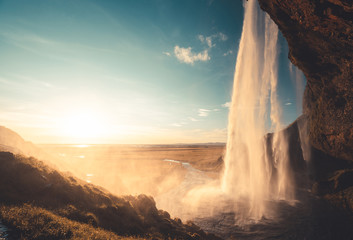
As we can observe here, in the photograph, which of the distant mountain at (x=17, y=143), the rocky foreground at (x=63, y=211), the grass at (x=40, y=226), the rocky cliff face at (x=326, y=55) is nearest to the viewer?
the grass at (x=40, y=226)

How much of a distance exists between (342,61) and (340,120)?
6.53 meters

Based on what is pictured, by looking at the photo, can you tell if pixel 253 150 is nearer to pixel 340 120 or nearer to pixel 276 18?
pixel 340 120

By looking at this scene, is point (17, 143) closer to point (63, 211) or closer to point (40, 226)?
point (63, 211)

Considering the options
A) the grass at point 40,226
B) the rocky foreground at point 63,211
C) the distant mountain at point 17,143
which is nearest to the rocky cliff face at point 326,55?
the rocky foreground at point 63,211

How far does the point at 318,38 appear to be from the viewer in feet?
51.6

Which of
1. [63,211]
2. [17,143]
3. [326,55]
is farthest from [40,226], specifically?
[17,143]

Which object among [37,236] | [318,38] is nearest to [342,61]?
[318,38]

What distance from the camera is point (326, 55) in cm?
1672

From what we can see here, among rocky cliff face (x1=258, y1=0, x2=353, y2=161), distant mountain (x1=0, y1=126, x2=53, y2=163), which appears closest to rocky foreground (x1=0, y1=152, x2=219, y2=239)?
rocky cliff face (x1=258, y1=0, x2=353, y2=161)

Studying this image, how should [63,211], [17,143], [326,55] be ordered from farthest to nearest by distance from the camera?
1. [17,143]
2. [326,55]
3. [63,211]

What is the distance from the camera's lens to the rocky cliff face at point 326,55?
1220 cm

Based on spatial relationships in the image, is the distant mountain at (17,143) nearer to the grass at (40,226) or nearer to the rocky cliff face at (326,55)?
the grass at (40,226)

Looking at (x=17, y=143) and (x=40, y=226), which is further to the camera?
(x=17, y=143)

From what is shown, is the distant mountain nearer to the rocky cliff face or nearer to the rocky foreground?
the rocky foreground
